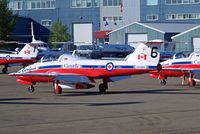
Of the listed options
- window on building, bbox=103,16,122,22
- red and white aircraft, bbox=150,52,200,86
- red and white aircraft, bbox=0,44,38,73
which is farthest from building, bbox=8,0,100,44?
red and white aircraft, bbox=150,52,200,86

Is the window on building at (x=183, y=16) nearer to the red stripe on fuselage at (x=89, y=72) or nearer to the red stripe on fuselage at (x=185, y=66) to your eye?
the red stripe on fuselage at (x=185, y=66)

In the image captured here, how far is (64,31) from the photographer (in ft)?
371

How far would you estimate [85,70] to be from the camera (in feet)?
95.7

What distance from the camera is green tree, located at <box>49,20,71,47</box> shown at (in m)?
112

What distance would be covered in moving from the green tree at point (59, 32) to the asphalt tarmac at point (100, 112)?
268 ft

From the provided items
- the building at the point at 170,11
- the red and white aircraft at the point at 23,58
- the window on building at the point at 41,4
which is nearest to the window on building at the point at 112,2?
the building at the point at 170,11

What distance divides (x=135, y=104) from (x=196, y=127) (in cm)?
684

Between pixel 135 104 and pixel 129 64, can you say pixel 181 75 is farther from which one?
pixel 135 104

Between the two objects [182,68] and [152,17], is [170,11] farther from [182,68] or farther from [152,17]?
[182,68]

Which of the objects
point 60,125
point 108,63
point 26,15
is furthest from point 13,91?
point 26,15

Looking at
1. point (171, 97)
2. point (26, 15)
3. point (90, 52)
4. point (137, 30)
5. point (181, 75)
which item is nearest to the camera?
point (171, 97)

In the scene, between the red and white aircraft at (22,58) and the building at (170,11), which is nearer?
the red and white aircraft at (22,58)

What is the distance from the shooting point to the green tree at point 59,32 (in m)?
112

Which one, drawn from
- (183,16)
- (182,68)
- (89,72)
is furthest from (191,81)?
(183,16)
